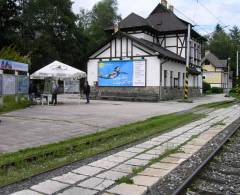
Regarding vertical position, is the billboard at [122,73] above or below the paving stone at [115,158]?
above

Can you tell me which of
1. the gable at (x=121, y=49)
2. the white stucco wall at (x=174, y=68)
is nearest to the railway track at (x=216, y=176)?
the gable at (x=121, y=49)

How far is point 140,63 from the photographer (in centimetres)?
3825

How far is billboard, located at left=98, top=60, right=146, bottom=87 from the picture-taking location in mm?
38281

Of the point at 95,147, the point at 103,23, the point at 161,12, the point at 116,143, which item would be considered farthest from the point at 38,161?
the point at 103,23

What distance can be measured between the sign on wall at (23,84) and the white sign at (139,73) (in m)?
15.0

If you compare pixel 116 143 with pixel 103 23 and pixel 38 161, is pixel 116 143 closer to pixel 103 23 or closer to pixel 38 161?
pixel 38 161

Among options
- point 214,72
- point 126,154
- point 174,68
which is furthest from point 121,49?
point 214,72

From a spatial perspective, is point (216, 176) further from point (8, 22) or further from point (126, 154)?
point (8, 22)

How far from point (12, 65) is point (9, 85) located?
48.8 inches

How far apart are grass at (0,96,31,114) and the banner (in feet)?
5.31

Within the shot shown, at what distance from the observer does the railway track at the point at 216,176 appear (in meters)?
6.89

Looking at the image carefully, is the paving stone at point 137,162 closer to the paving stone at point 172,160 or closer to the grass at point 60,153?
the paving stone at point 172,160

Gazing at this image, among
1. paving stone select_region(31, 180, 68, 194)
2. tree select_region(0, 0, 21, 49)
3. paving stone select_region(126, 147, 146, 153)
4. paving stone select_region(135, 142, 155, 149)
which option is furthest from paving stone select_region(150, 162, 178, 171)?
tree select_region(0, 0, 21, 49)

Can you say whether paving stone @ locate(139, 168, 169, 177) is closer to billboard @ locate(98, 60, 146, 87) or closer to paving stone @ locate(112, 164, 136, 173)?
paving stone @ locate(112, 164, 136, 173)
